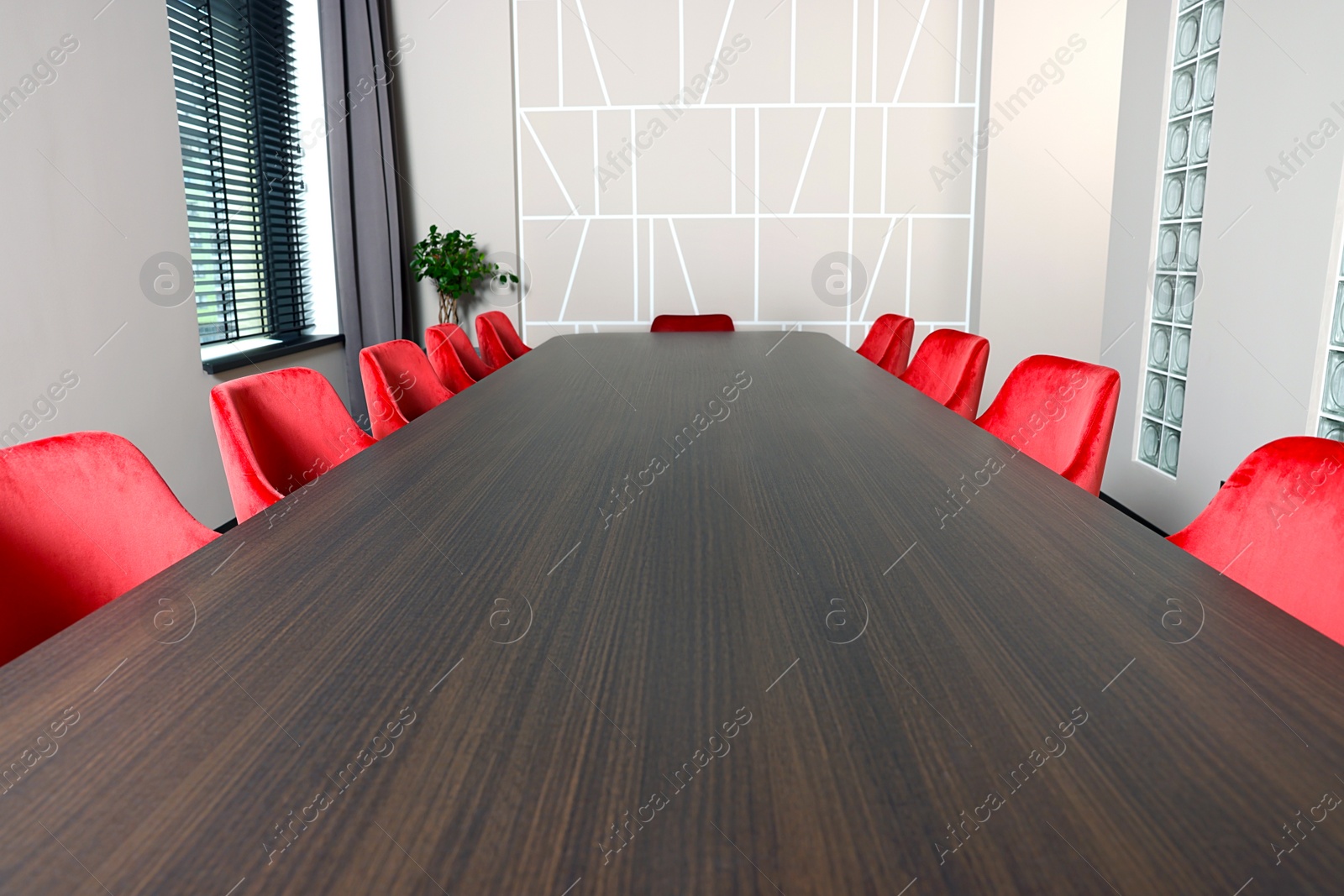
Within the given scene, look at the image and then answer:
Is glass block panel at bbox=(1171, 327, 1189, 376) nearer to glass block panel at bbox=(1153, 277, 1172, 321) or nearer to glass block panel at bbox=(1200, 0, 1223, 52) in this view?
glass block panel at bbox=(1153, 277, 1172, 321)

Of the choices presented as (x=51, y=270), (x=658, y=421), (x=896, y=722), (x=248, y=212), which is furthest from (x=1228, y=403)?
(x=248, y=212)

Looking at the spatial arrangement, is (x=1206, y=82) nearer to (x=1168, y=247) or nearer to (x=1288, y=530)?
(x=1168, y=247)

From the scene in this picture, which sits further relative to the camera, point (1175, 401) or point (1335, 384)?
point (1175, 401)

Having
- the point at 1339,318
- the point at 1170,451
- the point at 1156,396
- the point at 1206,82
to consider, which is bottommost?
the point at 1170,451

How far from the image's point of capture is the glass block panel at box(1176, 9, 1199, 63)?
326 cm

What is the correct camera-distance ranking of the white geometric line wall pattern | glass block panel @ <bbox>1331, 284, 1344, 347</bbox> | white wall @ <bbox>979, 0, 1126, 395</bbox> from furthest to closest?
the white geometric line wall pattern, white wall @ <bbox>979, 0, 1126, 395</bbox>, glass block panel @ <bbox>1331, 284, 1344, 347</bbox>

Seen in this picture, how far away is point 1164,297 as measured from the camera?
3.50 meters

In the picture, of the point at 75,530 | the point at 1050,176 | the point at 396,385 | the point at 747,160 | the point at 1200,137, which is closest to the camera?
the point at 75,530

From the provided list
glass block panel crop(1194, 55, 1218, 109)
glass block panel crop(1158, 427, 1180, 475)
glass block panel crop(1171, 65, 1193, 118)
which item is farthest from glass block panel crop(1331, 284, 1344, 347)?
glass block panel crop(1171, 65, 1193, 118)

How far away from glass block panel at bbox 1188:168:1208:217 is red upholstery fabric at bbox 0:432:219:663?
3.51 meters

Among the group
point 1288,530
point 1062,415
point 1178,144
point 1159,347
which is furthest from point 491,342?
point 1288,530

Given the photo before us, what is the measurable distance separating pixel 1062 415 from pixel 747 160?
4001 mm

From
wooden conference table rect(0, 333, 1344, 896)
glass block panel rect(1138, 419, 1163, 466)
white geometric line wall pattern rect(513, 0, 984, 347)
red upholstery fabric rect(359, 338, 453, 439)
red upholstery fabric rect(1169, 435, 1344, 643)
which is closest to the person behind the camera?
wooden conference table rect(0, 333, 1344, 896)

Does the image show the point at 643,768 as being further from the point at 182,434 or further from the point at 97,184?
the point at 182,434
